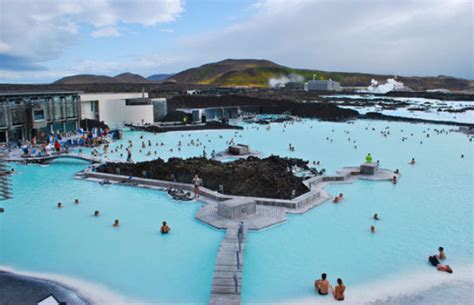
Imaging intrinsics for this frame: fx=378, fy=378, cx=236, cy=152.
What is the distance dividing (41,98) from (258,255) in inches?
1134

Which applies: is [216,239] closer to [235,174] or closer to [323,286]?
[323,286]

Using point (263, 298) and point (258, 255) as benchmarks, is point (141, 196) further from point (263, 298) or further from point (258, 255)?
point (263, 298)

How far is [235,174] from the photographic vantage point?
17.5 meters

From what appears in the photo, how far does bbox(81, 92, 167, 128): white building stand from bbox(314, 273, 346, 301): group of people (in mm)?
36090

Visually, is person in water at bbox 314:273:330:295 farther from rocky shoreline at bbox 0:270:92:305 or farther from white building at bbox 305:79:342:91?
white building at bbox 305:79:342:91

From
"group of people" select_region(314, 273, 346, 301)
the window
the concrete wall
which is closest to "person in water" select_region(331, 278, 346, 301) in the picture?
"group of people" select_region(314, 273, 346, 301)

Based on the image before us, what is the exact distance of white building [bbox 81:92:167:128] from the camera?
40875 millimetres

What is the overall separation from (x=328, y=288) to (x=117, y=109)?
37907 mm

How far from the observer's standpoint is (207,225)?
13188 millimetres

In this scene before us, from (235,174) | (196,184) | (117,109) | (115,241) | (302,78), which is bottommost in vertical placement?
(115,241)

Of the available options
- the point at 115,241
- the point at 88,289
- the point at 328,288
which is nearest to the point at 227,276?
the point at 328,288

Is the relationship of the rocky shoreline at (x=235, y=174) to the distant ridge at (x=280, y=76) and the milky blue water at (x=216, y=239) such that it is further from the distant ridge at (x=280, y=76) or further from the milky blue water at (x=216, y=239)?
the distant ridge at (x=280, y=76)

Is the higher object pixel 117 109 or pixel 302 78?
pixel 302 78

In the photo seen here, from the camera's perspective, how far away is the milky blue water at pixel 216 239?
387 inches
